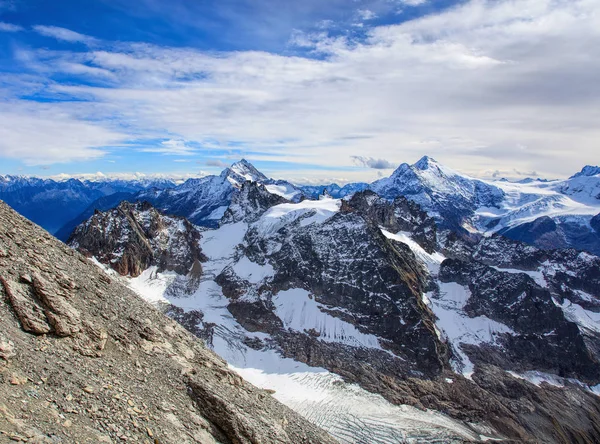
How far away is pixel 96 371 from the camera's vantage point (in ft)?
84.8

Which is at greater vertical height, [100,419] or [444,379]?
[100,419]

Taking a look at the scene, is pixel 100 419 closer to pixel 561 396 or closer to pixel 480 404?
pixel 480 404

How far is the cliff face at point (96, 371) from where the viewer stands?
2103 cm

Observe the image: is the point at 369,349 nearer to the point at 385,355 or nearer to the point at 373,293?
the point at 385,355

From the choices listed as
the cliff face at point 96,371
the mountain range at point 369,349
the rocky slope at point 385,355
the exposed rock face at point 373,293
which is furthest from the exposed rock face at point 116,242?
the cliff face at point 96,371

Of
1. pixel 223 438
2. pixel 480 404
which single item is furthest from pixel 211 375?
pixel 480 404

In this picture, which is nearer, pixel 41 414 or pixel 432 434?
pixel 41 414

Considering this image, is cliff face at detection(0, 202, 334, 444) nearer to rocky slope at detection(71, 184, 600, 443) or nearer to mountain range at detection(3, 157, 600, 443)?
mountain range at detection(3, 157, 600, 443)

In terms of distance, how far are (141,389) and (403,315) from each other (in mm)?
160672

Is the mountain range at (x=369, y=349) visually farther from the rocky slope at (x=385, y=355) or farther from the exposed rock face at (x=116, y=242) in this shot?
the exposed rock face at (x=116, y=242)

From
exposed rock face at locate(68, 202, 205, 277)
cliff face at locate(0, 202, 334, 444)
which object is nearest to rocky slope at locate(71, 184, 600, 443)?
exposed rock face at locate(68, 202, 205, 277)

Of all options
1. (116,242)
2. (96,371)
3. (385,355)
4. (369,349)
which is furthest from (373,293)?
(96,371)

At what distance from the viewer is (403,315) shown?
17375cm

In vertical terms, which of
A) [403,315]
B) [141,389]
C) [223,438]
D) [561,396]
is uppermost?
[141,389]
